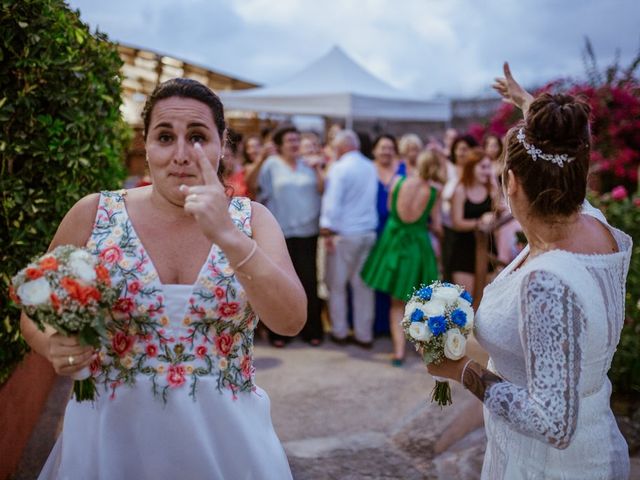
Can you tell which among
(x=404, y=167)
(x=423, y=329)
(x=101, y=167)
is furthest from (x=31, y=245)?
(x=404, y=167)

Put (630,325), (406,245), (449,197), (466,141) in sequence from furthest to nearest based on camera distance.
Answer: (466,141)
(449,197)
(406,245)
(630,325)

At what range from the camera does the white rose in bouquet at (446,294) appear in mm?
1966

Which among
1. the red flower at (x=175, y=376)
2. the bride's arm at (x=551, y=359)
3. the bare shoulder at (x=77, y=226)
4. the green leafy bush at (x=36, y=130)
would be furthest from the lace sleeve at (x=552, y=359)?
the green leafy bush at (x=36, y=130)

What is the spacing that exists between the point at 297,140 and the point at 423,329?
4724mm

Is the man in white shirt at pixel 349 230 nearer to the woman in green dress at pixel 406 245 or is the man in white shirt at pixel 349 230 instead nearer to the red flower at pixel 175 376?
the woman in green dress at pixel 406 245

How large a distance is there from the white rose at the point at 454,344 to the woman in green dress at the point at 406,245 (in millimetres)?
3830

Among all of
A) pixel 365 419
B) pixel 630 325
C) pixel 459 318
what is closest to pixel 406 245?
pixel 365 419

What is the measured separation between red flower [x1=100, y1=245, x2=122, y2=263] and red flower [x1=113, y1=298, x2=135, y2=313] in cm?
13

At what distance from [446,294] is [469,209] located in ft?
13.6

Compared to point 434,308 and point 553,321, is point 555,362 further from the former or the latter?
point 434,308

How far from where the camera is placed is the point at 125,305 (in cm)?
181

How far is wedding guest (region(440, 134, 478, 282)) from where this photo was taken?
623cm

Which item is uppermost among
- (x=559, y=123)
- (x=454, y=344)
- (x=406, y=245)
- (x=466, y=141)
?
(x=466, y=141)

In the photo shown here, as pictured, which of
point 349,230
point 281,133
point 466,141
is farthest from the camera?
point 466,141
